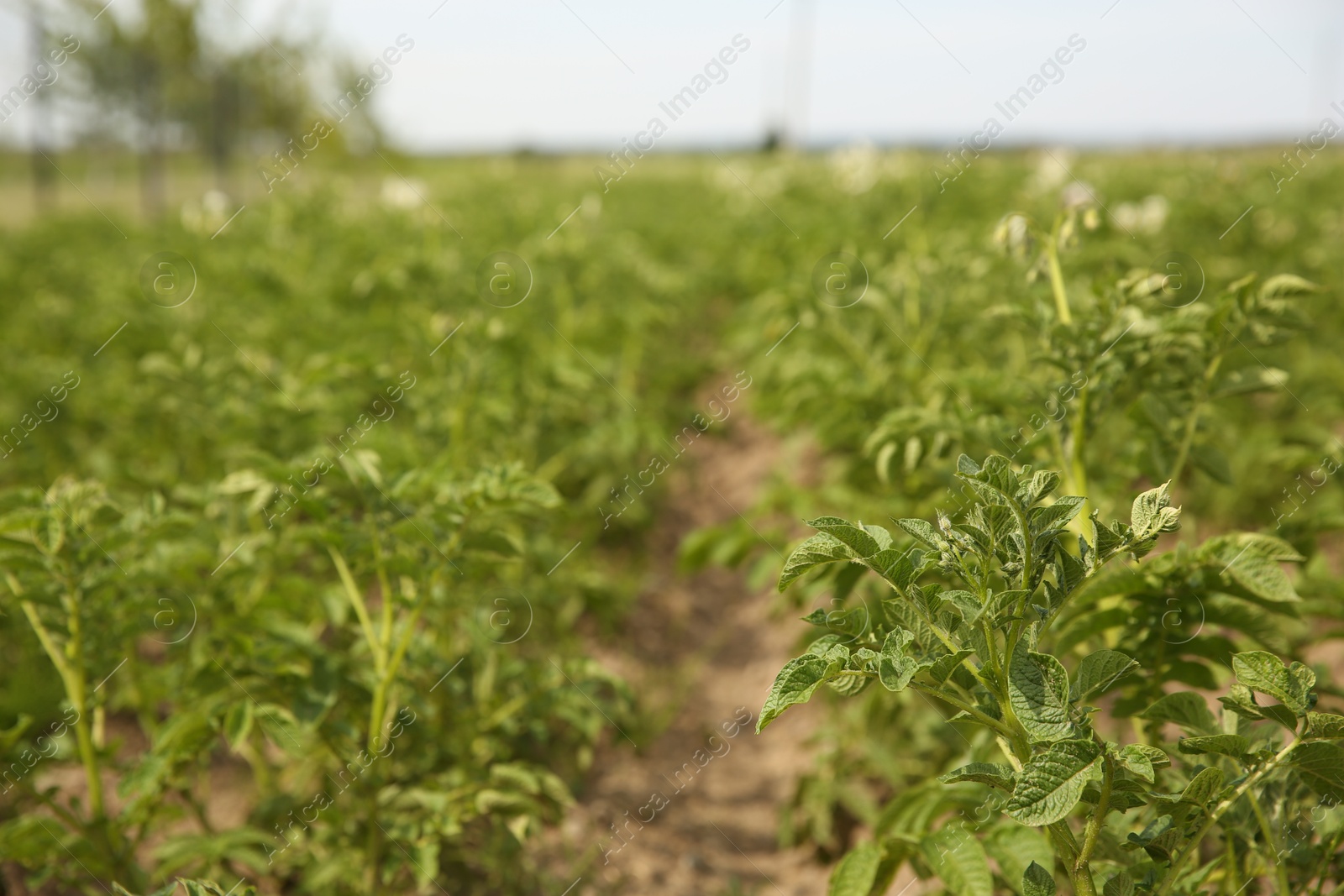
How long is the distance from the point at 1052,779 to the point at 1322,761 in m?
0.41

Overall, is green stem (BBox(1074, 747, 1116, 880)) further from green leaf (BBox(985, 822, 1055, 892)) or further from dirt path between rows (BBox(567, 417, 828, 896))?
dirt path between rows (BBox(567, 417, 828, 896))

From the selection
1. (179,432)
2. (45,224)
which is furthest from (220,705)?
(45,224)

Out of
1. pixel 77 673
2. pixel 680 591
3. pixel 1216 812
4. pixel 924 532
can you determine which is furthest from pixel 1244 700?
pixel 680 591

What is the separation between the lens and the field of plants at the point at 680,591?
1.34 meters

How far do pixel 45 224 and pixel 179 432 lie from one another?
9265mm

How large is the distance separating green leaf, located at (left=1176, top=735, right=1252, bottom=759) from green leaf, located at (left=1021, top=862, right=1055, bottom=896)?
0.27m

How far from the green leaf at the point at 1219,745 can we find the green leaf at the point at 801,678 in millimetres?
469

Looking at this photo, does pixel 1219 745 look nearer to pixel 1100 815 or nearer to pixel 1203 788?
pixel 1203 788

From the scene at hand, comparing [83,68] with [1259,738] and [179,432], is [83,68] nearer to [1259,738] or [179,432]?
[179,432]

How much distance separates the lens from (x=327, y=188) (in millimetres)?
8180

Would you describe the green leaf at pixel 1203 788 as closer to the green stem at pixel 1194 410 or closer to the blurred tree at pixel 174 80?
the green stem at pixel 1194 410

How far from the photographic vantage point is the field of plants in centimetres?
134

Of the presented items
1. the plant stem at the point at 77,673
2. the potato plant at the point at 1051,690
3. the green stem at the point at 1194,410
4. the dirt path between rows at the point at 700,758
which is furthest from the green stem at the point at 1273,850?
the plant stem at the point at 77,673

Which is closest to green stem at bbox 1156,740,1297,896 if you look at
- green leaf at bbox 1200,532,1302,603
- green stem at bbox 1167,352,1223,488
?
green leaf at bbox 1200,532,1302,603
